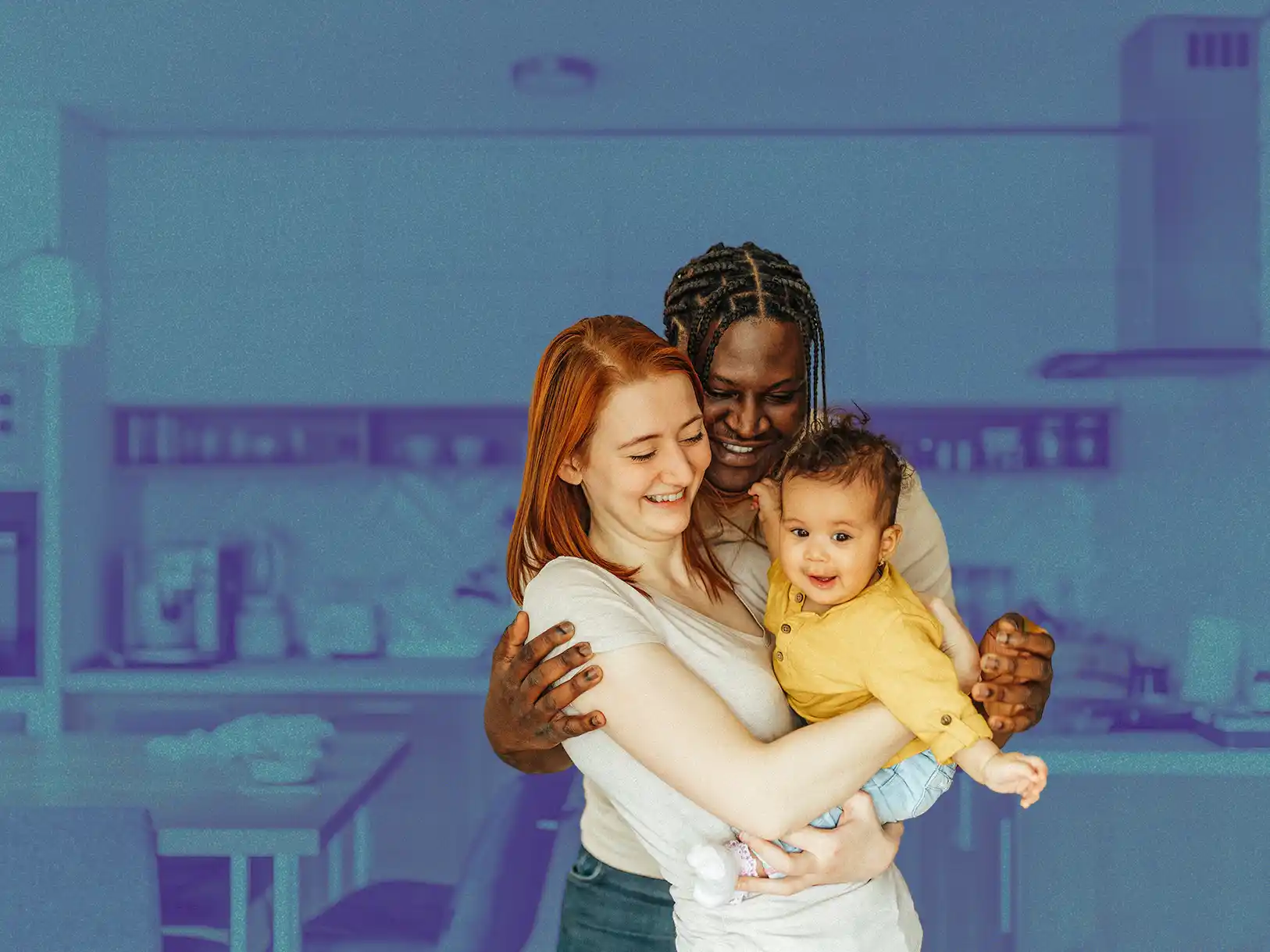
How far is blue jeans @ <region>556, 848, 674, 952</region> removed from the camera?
57.0 inches

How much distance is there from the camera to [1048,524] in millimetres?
4477

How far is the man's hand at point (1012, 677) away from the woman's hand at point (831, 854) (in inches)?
6.2

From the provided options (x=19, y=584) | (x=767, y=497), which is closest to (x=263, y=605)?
(x=19, y=584)

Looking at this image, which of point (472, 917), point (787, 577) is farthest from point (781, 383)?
point (472, 917)

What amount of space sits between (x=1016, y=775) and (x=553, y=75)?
3255 millimetres

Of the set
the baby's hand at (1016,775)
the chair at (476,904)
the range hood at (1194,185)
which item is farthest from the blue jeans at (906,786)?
the range hood at (1194,185)

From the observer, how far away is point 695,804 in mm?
1281

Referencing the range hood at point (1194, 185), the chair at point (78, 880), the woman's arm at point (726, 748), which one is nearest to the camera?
the woman's arm at point (726, 748)

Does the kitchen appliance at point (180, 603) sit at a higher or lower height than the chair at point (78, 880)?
higher

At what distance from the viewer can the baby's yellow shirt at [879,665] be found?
1.23 m

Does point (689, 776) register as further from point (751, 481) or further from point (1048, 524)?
point (1048, 524)

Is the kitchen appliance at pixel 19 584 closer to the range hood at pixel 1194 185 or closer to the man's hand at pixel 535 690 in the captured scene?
the range hood at pixel 1194 185

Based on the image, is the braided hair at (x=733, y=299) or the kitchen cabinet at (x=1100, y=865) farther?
the kitchen cabinet at (x=1100, y=865)

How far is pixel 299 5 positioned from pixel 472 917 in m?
2.66
